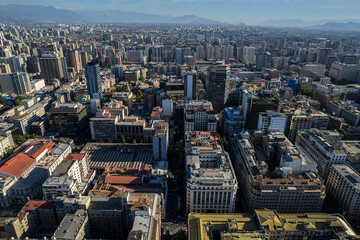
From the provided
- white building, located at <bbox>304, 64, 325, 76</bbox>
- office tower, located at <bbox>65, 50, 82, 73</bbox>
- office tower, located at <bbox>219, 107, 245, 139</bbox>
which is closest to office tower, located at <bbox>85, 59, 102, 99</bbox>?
office tower, located at <bbox>219, 107, 245, 139</bbox>

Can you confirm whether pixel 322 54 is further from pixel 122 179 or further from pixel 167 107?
pixel 122 179

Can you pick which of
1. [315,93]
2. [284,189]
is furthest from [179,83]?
[284,189]

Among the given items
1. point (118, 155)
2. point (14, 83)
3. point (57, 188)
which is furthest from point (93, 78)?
point (57, 188)

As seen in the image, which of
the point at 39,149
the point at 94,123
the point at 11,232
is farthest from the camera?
the point at 94,123

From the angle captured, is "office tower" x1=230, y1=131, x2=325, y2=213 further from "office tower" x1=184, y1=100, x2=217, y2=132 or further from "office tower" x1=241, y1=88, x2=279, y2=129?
"office tower" x1=241, y1=88, x2=279, y2=129

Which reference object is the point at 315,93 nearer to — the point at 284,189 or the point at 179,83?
the point at 179,83

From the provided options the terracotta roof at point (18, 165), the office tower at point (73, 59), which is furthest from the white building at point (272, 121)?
the office tower at point (73, 59)
